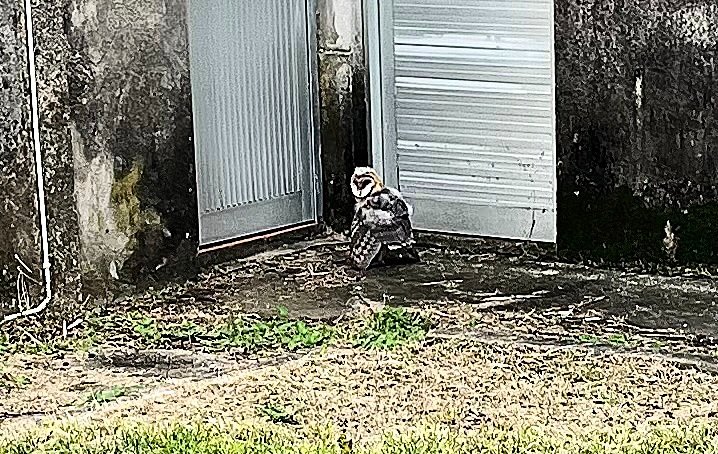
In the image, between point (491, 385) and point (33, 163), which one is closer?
point (491, 385)

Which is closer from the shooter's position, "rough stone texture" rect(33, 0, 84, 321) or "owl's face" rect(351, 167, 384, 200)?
"rough stone texture" rect(33, 0, 84, 321)

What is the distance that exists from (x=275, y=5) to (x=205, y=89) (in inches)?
29.4

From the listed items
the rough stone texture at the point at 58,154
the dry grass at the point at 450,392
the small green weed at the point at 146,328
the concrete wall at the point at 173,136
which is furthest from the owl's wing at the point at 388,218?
the dry grass at the point at 450,392

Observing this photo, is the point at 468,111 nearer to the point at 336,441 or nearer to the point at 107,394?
the point at 107,394

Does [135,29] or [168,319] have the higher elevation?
[135,29]

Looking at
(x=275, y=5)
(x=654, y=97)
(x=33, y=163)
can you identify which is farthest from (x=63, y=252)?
(x=654, y=97)

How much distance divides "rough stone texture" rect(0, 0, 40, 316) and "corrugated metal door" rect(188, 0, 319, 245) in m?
1.44

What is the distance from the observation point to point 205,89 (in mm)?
7949

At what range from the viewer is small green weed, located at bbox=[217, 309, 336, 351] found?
628 centimetres

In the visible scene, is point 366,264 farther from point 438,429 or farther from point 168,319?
point 438,429

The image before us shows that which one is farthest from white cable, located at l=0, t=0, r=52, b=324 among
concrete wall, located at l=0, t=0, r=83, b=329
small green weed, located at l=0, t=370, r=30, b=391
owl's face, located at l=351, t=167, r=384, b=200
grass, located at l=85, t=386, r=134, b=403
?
owl's face, located at l=351, t=167, r=384, b=200

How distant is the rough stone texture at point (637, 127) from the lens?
23.7ft

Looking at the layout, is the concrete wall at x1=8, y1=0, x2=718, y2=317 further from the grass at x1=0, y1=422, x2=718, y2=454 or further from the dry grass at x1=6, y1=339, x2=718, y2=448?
the grass at x1=0, y1=422, x2=718, y2=454

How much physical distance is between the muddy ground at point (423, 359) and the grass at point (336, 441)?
0.15m
